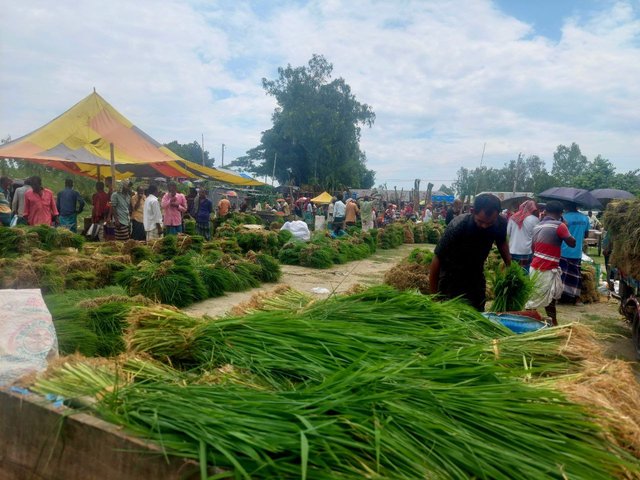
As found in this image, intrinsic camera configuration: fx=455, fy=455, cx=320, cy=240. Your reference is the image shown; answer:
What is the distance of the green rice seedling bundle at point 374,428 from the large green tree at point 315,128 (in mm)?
40000

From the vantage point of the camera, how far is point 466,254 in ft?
12.3

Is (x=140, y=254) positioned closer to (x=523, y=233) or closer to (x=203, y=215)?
(x=203, y=215)

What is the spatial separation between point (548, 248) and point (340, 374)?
4.59 m

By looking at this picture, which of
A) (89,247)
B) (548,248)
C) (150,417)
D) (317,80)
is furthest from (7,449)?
(317,80)

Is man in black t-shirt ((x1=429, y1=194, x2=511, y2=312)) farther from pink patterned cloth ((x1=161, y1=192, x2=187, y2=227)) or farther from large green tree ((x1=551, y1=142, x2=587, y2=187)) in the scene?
large green tree ((x1=551, y1=142, x2=587, y2=187))

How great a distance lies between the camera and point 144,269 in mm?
6012

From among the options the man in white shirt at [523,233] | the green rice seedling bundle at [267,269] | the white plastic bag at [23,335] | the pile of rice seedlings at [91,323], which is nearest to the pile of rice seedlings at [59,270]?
the pile of rice seedlings at [91,323]

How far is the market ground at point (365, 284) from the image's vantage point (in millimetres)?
5747

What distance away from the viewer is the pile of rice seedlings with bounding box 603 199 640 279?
4840 millimetres

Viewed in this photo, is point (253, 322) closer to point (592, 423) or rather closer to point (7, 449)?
point (7, 449)

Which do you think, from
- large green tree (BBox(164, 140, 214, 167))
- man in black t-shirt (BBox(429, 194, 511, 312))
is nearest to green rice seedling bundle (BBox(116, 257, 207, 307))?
man in black t-shirt (BBox(429, 194, 511, 312))

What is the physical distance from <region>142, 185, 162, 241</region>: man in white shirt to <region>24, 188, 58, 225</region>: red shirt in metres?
1.76

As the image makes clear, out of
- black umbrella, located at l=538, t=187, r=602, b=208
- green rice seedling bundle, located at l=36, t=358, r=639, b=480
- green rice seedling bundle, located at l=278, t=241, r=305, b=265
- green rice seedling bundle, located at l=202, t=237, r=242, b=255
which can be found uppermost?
black umbrella, located at l=538, t=187, r=602, b=208

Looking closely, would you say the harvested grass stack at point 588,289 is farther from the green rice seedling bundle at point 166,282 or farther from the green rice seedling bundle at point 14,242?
the green rice seedling bundle at point 14,242
